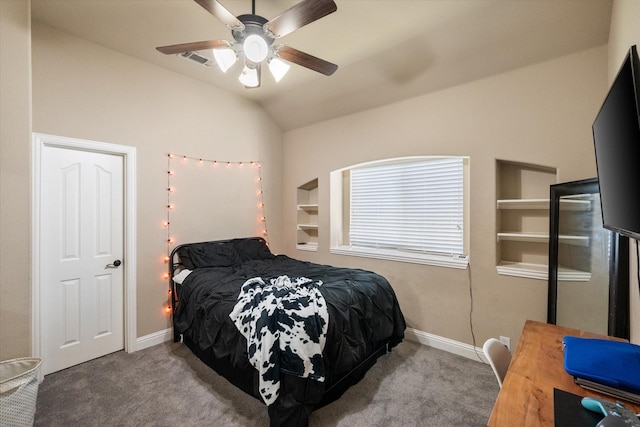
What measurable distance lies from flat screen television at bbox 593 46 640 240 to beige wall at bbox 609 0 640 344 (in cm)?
43

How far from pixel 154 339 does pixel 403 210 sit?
3.30 metres

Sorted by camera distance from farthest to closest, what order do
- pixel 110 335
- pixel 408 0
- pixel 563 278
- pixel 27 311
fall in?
pixel 110 335 < pixel 563 278 < pixel 408 0 < pixel 27 311

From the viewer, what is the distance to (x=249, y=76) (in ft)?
7.35

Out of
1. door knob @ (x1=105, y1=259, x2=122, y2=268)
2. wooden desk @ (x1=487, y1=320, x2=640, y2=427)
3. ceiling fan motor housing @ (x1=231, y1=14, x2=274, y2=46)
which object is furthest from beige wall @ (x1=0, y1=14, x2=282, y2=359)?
wooden desk @ (x1=487, y1=320, x2=640, y2=427)

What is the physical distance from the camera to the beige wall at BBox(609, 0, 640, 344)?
1.28 meters

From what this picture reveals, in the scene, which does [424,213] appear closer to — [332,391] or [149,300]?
[332,391]

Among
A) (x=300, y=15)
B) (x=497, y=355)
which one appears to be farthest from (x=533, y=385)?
(x=300, y=15)

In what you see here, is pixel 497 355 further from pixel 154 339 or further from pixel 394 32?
pixel 154 339

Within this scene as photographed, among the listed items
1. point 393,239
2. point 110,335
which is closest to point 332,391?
point 393,239

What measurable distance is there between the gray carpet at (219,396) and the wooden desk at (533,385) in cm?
112

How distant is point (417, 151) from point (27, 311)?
3.59 meters

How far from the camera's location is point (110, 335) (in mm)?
2875

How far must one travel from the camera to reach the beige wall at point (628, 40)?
128 cm

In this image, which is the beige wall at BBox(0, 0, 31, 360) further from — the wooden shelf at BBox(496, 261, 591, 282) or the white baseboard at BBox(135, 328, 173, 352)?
the wooden shelf at BBox(496, 261, 591, 282)
